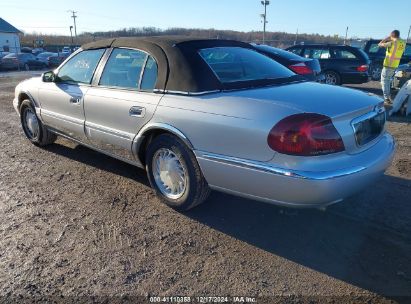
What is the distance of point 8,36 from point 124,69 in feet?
192

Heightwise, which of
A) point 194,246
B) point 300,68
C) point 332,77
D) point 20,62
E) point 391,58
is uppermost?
point 391,58

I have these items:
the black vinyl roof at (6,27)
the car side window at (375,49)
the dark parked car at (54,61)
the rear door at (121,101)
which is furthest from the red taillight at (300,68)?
the black vinyl roof at (6,27)

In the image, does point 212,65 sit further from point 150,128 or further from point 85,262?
point 85,262

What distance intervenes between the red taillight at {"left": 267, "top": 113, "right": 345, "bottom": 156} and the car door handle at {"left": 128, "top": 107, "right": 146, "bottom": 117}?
54.6 inches

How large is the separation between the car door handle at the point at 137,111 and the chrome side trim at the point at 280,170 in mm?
889

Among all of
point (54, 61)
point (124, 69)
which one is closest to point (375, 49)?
point (124, 69)

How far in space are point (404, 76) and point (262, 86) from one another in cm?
748

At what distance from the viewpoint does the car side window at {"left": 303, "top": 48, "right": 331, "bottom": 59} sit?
12113mm

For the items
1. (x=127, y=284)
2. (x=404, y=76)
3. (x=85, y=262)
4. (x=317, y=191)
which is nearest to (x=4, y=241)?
(x=85, y=262)

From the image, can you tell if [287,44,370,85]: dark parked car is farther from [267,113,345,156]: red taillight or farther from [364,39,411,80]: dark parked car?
[267,113,345,156]: red taillight

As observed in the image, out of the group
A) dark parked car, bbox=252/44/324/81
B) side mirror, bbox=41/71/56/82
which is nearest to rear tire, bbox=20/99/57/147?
side mirror, bbox=41/71/56/82

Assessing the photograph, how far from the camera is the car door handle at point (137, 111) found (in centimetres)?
357

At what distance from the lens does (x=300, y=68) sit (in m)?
8.25

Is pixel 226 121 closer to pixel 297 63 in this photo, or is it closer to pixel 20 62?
pixel 297 63
